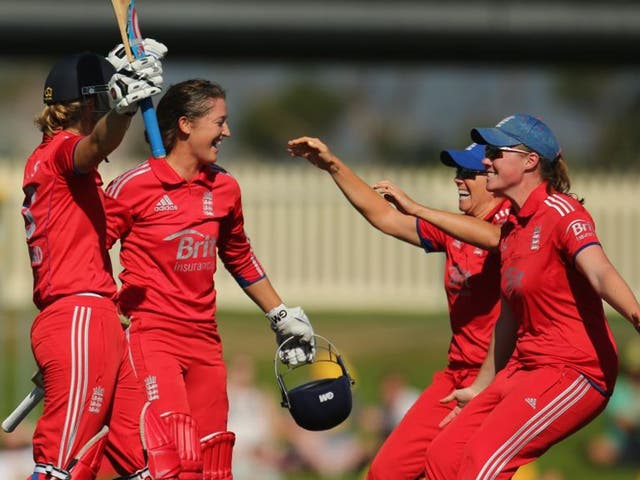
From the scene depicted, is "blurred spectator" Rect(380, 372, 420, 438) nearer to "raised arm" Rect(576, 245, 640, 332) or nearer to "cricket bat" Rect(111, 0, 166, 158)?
"cricket bat" Rect(111, 0, 166, 158)

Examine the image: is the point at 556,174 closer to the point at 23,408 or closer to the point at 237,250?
the point at 237,250

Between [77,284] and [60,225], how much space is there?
26cm

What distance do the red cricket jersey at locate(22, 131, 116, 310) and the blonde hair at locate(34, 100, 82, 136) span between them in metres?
0.05

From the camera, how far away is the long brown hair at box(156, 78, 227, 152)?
6023 mm

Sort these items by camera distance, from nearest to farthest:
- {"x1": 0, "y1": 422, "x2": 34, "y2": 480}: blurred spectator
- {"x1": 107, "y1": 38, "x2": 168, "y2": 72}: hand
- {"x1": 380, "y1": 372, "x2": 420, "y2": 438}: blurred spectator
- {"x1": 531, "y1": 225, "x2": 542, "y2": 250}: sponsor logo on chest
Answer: {"x1": 107, "y1": 38, "x2": 168, "y2": 72}: hand
{"x1": 531, "y1": 225, "x2": 542, "y2": 250}: sponsor logo on chest
{"x1": 0, "y1": 422, "x2": 34, "y2": 480}: blurred spectator
{"x1": 380, "y1": 372, "x2": 420, "y2": 438}: blurred spectator

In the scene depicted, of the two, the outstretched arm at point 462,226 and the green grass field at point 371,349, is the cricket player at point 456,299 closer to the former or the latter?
the outstretched arm at point 462,226

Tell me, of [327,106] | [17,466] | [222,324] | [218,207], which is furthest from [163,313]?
[327,106]

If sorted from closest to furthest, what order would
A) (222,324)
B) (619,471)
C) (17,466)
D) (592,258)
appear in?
(592,258), (17,466), (619,471), (222,324)

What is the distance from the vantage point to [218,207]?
608 cm

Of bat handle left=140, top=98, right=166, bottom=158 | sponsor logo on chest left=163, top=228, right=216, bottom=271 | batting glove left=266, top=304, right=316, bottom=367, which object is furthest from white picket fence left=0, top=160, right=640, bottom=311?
bat handle left=140, top=98, right=166, bottom=158

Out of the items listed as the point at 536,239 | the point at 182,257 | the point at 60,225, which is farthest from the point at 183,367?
the point at 536,239

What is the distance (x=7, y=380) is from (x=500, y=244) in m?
8.07

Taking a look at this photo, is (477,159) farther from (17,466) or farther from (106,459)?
(17,466)

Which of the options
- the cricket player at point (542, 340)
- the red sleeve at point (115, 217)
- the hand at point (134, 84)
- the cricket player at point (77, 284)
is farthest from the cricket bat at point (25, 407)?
the cricket player at point (542, 340)
